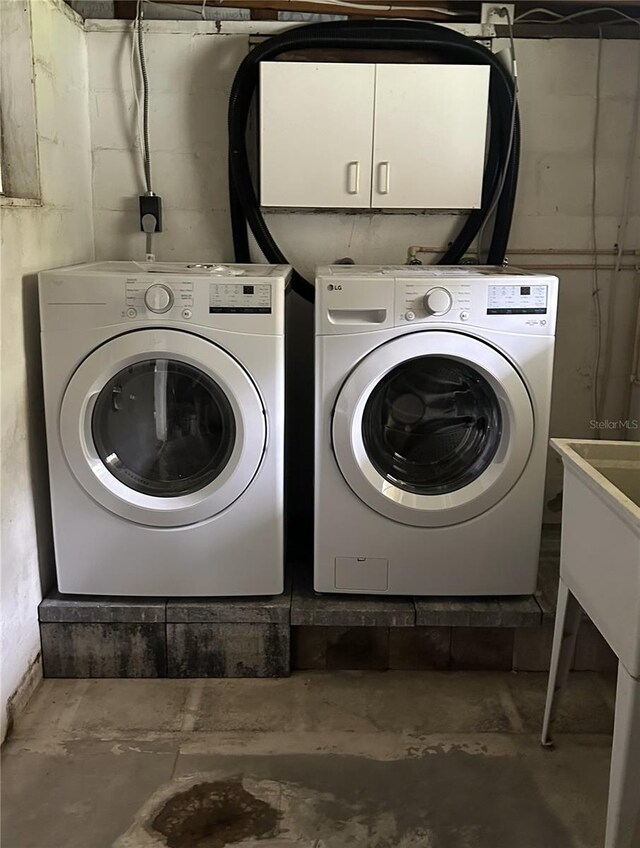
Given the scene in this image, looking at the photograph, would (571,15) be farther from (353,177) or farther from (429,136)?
(353,177)

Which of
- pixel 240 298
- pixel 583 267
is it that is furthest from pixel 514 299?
pixel 583 267

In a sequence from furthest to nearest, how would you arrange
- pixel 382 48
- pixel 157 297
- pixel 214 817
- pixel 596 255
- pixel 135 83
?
1. pixel 596 255
2. pixel 135 83
3. pixel 382 48
4. pixel 157 297
5. pixel 214 817

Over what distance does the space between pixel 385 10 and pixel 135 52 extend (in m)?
0.85

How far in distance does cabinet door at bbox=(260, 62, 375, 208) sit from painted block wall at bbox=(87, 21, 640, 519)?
168 millimetres

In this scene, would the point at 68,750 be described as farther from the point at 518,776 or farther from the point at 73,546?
the point at 518,776

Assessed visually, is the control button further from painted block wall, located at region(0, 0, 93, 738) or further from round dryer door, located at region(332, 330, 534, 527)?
round dryer door, located at region(332, 330, 534, 527)

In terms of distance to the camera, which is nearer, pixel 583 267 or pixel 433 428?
pixel 433 428

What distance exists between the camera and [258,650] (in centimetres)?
226

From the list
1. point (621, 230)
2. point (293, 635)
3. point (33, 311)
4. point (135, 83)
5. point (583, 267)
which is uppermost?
point (135, 83)

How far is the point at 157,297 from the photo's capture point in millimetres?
2094

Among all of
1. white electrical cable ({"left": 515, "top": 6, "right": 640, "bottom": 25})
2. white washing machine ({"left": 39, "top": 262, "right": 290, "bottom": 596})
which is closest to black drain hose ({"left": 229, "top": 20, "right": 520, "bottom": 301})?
white electrical cable ({"left": 515, "top": 6, "right": 640, "bottom": 25})

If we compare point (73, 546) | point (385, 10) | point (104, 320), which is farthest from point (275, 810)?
point (385, 10)

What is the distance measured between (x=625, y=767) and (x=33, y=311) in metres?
1.80

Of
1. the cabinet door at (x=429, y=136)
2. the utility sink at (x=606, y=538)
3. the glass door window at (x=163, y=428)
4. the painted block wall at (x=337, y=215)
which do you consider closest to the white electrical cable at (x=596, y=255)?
the painted block wall at (x=337, y=215)
